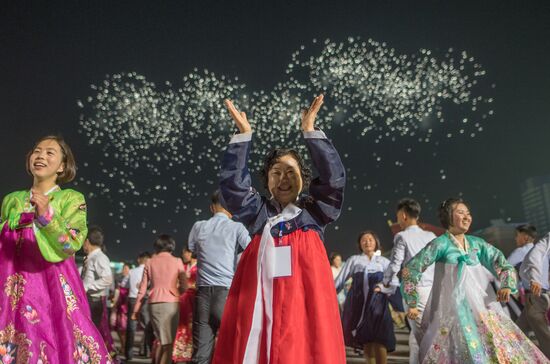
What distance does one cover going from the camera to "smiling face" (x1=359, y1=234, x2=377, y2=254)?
6.94 meters

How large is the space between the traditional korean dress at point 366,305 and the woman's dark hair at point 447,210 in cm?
159

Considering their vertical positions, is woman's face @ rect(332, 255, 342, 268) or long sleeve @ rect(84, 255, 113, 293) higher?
woman's face @ rect(332, 255, 342, 268)

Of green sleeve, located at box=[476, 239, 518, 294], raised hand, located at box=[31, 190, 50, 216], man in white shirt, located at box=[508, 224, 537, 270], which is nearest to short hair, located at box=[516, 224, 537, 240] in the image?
man in white shirt, located at box=[508, 224, 537, 270]

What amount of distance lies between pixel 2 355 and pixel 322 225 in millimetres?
1864

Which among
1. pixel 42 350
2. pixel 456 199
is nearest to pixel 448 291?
pixel 456 199

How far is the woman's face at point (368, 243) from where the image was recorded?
6941mm

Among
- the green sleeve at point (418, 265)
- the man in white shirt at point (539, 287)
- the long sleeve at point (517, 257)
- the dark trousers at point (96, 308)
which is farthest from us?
the long sleeve at point (517, 257)

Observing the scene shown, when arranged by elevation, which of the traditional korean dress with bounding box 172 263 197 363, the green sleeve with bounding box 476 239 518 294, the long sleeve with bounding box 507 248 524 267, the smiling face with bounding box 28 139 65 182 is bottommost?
the traditional korean dress with bounding box 172 263 197 363

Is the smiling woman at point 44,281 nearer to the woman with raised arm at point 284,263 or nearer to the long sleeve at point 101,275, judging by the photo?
the woman with raised arm at point 284,263

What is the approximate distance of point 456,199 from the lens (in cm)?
494

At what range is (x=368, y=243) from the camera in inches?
273

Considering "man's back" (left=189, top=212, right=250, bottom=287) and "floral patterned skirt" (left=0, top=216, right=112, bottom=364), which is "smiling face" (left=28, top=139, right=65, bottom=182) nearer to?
"floral patterned skirt" (left=0, top=216, right=112, bottom=364)

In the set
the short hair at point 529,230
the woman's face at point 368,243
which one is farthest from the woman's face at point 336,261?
the woman's face at point 368,243

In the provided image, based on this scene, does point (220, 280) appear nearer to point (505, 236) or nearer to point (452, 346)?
point (452, 346)
